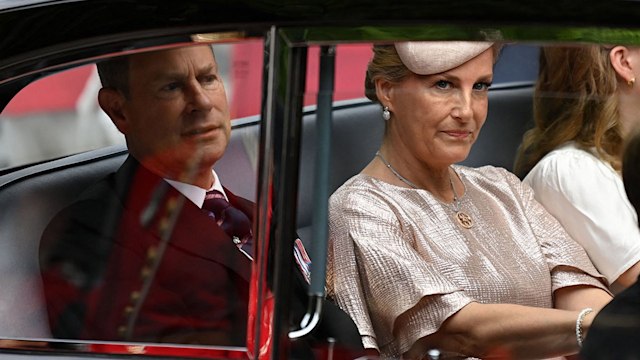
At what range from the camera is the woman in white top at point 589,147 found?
6.82 feet

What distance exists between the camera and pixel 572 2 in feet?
6.79

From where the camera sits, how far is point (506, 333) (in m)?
2.19

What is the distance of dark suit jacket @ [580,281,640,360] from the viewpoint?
210 cm

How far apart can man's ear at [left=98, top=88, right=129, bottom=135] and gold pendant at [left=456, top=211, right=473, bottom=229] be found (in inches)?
24.7

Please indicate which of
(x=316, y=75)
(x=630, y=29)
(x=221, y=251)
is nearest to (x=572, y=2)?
(x=630, y=29)

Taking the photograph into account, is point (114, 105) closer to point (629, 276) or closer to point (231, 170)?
point (231, 170)

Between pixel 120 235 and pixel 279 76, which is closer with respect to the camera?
pixel 279 76

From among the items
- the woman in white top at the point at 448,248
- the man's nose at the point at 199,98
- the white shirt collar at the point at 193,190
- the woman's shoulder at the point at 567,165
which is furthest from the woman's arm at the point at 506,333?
the man's nose at the point at 199,98

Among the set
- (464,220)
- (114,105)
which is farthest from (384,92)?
(114,105)

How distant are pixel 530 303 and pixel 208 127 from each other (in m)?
0.66

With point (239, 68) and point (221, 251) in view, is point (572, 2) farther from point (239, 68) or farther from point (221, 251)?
point (221, 251)

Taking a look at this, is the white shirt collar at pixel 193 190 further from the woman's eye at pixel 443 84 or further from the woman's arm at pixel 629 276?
the woman's arm at pixel 629 276

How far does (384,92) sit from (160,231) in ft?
1.59

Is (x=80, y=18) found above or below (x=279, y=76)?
above
